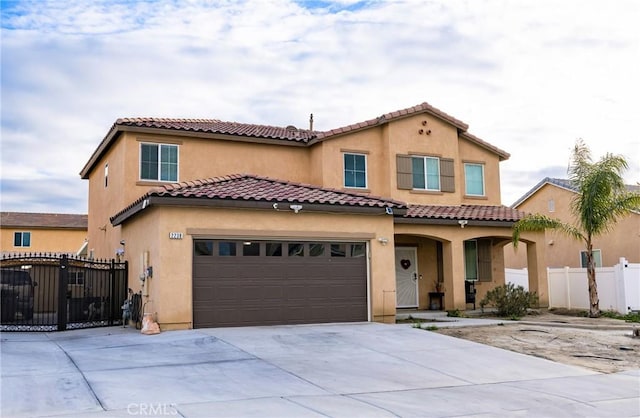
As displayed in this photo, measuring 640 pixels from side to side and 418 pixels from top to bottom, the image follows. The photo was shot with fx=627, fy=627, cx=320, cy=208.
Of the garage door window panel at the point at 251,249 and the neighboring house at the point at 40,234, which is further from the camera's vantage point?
the neighboring house at the point at 40,234

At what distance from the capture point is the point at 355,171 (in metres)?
22.9

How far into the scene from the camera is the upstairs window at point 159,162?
20.3 meters

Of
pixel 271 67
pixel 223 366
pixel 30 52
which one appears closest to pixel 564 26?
pixel 271 67

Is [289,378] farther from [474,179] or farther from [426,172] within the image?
[474,179]

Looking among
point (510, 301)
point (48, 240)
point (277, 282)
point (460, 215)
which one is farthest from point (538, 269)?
point (48, 240)

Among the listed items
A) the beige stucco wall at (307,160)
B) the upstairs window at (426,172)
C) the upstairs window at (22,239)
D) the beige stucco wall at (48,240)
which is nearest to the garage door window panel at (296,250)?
the beige stucco wall at (307,160)

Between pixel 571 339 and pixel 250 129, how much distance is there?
13356 mm

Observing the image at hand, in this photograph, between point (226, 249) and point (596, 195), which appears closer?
point (226, 249)

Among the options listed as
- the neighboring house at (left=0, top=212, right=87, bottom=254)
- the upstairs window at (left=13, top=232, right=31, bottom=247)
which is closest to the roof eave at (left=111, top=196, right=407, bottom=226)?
the neighboring house at (left=0, top=212, right=87, bottom=254)

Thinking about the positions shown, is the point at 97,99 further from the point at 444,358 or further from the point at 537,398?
the point at 537,398

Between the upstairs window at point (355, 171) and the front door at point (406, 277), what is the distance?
3.13 meters

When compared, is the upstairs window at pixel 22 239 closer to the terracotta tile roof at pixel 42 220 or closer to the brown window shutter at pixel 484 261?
the terracotta tile roof at pixel 42 220

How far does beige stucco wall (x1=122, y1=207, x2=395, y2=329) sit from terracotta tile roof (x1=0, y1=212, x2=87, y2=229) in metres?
28.7

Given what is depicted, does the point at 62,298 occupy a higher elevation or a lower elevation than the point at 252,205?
lower
